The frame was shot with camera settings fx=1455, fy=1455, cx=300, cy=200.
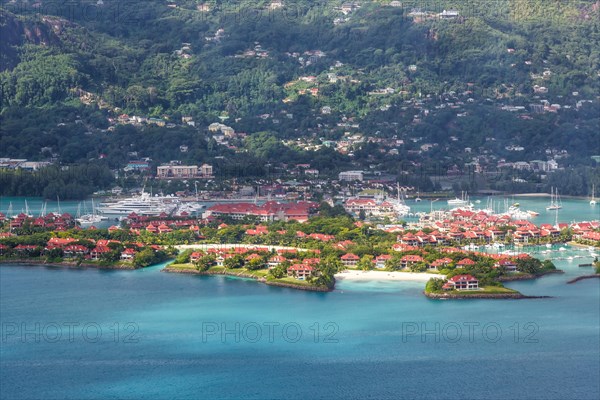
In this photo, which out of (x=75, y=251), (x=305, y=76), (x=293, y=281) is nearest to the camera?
(x=293, y=281)

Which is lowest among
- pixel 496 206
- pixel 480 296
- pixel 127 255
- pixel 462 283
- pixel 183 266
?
pixel 480 296

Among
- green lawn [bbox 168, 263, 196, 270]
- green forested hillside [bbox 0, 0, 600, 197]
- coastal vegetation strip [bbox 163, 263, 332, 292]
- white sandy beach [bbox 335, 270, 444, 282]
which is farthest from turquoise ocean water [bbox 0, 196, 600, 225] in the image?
white sandy beach [bbox 335, 270, 444, 282]

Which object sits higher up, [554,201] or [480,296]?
[554,201]

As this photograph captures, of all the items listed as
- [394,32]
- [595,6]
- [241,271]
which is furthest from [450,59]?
[241,271]

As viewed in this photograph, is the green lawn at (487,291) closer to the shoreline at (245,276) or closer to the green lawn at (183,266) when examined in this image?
the shoreline at (245,276)

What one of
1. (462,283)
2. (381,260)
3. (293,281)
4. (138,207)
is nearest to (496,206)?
(138,207)

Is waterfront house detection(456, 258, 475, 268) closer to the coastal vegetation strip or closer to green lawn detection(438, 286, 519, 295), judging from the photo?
green lawn detection(438, 286, 519, 295)

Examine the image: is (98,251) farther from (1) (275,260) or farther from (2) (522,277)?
(2) (522,277)
